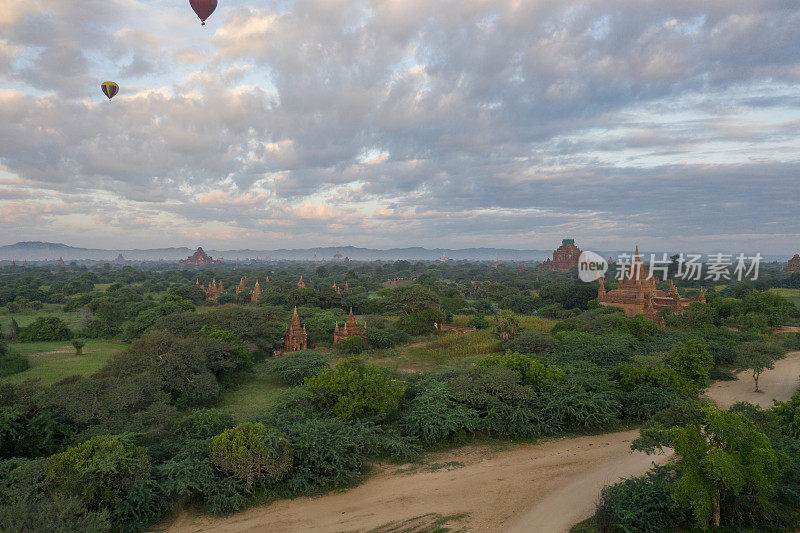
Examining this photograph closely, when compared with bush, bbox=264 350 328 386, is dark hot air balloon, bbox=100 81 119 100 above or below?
above

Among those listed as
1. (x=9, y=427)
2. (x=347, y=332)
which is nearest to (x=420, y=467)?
(x=9, y=427)

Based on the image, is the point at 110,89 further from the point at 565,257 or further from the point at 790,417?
the point at 565,257

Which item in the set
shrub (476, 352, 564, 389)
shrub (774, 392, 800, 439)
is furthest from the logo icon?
shrub (774, 392, 800, 439)

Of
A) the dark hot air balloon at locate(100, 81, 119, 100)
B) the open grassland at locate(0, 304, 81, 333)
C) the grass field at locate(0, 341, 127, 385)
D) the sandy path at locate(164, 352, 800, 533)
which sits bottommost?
the open grassland at locate(0, 304, 81, 333)

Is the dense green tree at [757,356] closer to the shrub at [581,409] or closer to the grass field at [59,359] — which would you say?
the shrub at [581,409]

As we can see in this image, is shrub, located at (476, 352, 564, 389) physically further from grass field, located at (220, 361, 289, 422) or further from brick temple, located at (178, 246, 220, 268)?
brick temple, located at (178, 246, 220, 268)

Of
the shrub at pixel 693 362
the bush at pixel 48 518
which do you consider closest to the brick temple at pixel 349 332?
the shrub at pixel 693 362
